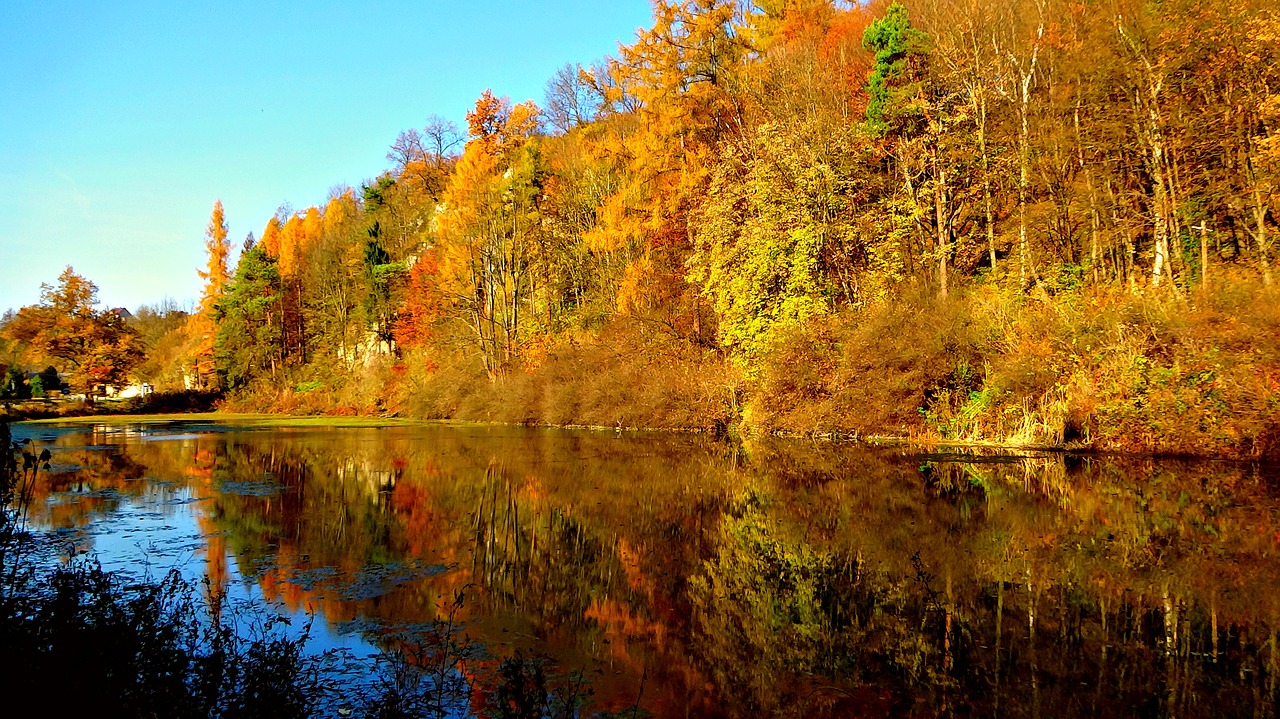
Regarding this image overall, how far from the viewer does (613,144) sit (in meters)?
33.2

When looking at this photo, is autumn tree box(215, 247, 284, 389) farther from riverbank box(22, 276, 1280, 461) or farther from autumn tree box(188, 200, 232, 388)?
riverbank box(22, 276, 1280, 461)

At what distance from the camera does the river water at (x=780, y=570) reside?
551 cm

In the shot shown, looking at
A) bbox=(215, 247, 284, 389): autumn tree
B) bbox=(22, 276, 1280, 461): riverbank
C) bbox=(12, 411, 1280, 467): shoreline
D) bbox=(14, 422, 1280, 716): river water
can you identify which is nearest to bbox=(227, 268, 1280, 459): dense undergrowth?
bbox=(22, 276, 1280, 461): riverbank

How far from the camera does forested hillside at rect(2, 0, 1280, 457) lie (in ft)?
60.4

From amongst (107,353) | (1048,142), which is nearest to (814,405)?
(1048,142)

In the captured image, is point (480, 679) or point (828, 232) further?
point (828, 232)

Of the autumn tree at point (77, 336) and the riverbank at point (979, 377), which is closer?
the riverbank at point (979, 377)

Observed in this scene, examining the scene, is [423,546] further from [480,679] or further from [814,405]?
[814,405]

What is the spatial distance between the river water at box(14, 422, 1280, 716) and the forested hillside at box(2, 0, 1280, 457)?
3597 millimetres

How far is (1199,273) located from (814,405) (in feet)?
36.0

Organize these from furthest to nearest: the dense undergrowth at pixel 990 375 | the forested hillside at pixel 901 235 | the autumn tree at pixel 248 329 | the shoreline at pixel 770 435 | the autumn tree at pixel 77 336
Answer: the autumn tree at pixel 248 329
the autumn tree at pixel 77 336
the forested hillside at pixel 901 235
the shoreline at pixel 770 435
the dense undergrowth at pixel 990 375

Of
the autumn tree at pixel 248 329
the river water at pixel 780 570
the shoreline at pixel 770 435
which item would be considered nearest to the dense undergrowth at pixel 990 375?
the shoreline at pixel 770 435

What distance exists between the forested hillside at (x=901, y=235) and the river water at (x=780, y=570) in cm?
360

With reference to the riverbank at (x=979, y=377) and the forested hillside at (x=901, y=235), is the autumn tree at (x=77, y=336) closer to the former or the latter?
the forested hillside at (x=901, y=235)
